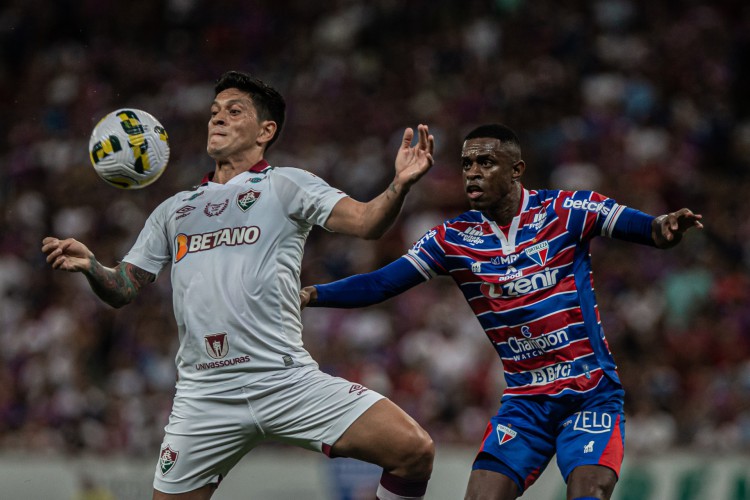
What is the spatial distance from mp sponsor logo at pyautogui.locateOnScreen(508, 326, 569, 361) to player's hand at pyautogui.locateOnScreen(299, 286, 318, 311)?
116 centimetres

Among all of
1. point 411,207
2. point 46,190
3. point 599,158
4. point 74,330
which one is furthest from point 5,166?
A: point 599,158

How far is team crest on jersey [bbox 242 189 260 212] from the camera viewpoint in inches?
244

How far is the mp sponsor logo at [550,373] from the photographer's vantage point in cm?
A: 630

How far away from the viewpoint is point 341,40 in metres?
16.8

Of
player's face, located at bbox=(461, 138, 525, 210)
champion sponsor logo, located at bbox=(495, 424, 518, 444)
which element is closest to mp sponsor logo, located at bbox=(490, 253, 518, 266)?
player's face, located at bbox=(461, 138, 525, 210)

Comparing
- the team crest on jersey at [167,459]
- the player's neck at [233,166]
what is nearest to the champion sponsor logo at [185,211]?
the player's neck at [233,166]

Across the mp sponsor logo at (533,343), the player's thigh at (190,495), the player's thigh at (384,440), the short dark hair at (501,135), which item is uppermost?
the short dark hair at (501,135)

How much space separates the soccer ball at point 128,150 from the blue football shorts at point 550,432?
2.48m

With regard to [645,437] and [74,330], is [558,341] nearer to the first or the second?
[645,437]

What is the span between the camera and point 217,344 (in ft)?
19.8

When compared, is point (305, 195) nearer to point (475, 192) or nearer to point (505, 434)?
point (475, 192)

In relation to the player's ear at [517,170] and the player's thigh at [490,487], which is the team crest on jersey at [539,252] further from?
the player's thigh at [490,487]

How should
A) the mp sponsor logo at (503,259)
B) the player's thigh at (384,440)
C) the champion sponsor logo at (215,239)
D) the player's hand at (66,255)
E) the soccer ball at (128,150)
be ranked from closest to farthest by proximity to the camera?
the player's hand at (66,255)
the player's thigh at (384,440)
the champion sponsor logo at (215,239)
the mp sponsor logo at (503,259)
the soccer ball at (128,150)

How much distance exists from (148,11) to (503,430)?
540 inches
